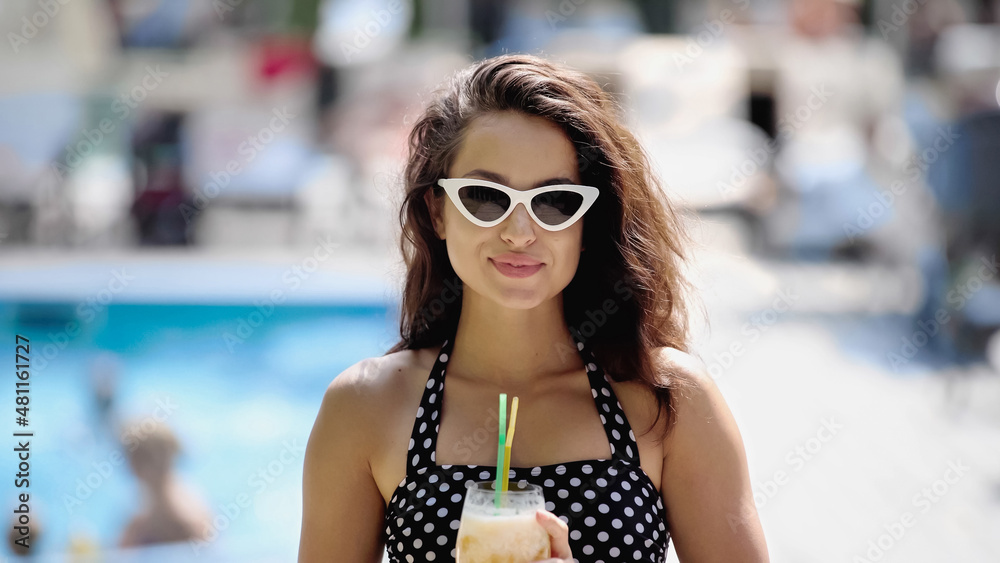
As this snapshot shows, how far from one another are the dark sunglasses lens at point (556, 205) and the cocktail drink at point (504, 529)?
0.46 meters

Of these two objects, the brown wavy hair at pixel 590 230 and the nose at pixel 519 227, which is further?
the brown wavy hair at pixel 590 230

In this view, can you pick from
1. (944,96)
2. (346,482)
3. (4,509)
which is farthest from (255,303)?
(944,96)

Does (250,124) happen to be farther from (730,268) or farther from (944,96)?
(944,96)

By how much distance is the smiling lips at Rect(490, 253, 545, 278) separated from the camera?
5.09 feet

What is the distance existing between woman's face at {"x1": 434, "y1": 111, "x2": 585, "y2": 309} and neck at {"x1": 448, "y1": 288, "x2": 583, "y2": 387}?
0.15 meters

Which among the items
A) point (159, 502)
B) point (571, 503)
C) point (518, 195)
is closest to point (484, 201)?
point (518, 195)

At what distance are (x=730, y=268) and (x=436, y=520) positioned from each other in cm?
845

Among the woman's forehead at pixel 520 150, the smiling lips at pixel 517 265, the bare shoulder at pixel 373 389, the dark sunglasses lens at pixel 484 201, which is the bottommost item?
the bare shoulder at pixel 373 389

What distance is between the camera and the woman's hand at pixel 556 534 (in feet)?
4.20

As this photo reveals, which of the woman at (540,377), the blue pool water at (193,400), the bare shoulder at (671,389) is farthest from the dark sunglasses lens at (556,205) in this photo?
the blue pool water at (193,400)

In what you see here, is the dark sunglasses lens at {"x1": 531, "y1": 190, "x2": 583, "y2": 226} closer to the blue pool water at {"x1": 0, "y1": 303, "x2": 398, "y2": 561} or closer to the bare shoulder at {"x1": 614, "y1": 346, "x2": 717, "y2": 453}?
A: the bare shoulder at {"x1": 614, "y1": 346, "x2": 717, "y2": 453}

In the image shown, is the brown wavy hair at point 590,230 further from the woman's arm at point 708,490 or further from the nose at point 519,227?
the nose at point 519,227

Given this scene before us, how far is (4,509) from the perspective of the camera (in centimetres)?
411

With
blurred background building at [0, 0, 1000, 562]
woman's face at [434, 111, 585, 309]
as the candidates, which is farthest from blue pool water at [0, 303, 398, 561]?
woman's face at [434, 111, 585, 309]
